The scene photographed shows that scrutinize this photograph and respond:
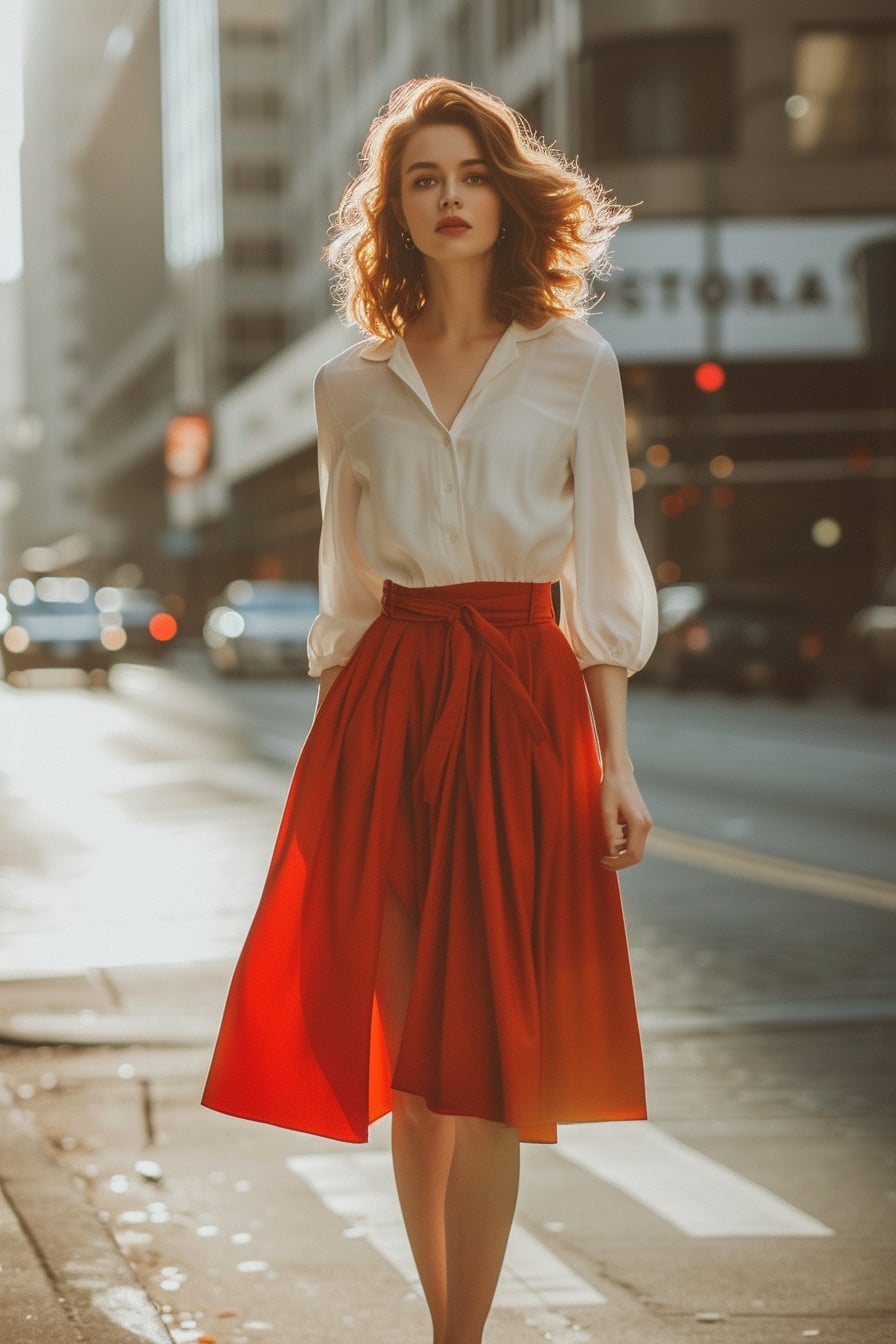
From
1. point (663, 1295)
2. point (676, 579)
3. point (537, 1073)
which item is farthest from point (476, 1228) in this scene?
point (676, 579)

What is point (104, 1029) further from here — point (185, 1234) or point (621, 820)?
point (621, 820)

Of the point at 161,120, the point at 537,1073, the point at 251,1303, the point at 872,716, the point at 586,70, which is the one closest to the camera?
the point at 537,1073

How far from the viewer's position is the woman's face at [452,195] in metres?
3.43

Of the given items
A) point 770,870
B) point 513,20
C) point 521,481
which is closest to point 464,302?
point 521,481

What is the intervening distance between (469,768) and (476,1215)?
2.23 ft

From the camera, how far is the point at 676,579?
4044 centimetres

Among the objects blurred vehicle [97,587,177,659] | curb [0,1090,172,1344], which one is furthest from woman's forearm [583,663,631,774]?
blurred vehicle [97,587,177,659]

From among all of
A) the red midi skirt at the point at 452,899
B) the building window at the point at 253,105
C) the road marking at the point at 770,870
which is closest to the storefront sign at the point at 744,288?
the road marking at the point at 770,870

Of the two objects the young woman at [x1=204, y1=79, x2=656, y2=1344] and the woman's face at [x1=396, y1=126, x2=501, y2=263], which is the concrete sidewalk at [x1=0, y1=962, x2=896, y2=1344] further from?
the woman's face at [x1=396, y1=126, x2=501, y2=263]

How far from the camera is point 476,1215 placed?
335cm

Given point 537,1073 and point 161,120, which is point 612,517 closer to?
point 537,1073

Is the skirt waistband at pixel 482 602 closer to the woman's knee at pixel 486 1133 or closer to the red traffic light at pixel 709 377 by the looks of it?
the woman's knee at pixel 486 1133

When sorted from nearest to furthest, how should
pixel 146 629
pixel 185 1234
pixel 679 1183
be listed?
pixel 185 1234 → pixel 679 1183 → pixel 146 629

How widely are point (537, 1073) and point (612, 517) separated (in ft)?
2.81
